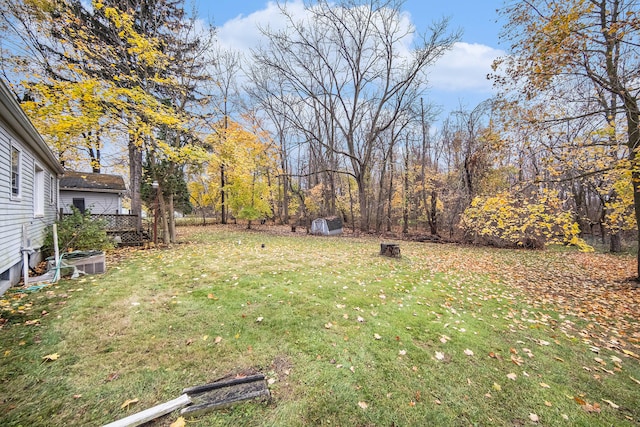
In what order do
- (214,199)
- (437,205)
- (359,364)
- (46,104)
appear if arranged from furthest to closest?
(214,199), (437,205), (46,104), (359,364)

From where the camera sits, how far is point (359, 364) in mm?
2947

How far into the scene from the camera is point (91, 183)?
15.8 m

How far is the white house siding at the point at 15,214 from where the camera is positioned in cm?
464

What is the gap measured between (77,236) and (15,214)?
2.21 m

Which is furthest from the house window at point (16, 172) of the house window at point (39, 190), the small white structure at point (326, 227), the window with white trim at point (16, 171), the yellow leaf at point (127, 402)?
the small white structure at point (326, 227)

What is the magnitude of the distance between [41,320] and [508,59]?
32.2ft

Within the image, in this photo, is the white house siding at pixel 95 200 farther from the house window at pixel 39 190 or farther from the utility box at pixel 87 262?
the utility box at pixel 87 262

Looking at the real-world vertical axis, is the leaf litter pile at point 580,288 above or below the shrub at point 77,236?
below

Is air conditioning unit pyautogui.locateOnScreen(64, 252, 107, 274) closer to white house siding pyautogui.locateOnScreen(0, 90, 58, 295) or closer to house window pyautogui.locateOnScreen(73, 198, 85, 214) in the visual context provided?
white house siding pyautogui.locateOnScreen(0, 90, 58, 295)

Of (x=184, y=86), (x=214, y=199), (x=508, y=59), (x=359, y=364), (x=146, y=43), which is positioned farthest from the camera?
(x=214, y=199)

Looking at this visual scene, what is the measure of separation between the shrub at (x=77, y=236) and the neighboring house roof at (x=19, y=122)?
1.93m

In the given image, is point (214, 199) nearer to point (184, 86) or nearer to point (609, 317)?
point (184, 86)

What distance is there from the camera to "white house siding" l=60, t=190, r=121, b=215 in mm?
15289

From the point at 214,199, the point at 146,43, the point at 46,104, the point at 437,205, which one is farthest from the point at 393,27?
the point at 214,199
